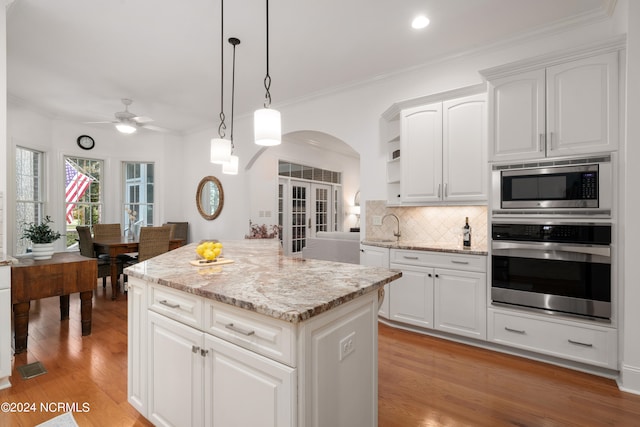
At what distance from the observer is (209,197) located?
6340mm

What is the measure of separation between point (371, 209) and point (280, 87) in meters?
2.02

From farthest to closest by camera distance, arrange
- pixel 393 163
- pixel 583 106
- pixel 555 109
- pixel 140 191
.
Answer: pixel 140 191, pixel 393 163, pixel 555 109, pixel 583 106

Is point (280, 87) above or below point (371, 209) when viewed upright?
above

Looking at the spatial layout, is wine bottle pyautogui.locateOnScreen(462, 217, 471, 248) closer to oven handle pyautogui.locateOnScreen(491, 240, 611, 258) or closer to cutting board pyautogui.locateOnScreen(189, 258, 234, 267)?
oven handle pyautogui.locateOnScreen(491, 240, 611, 258)

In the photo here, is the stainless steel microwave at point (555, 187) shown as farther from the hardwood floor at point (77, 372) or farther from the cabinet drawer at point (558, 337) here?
the hardwood floor at point (77, 372)

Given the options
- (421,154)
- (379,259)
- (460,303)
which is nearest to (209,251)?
(379,259)

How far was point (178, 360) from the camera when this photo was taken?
161 cm

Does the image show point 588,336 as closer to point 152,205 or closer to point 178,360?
point 178,360

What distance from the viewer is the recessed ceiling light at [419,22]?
2758 millimetres

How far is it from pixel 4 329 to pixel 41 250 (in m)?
1.03

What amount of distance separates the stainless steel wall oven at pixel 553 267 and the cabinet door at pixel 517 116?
0.60 metres

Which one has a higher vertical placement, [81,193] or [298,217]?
[81,193]

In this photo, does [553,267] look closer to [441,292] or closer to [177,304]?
[441,292]

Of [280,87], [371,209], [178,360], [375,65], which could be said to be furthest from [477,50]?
[178,360]
